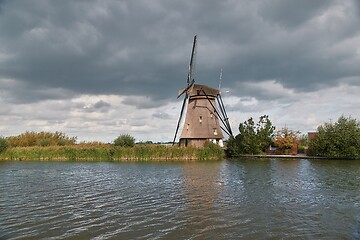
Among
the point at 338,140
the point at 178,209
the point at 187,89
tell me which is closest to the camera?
the point at 178,209

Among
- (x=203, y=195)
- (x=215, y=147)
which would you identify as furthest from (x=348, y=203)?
(x=215, y=147)

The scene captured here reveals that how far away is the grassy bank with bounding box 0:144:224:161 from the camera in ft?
99.6

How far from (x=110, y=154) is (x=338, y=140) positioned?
23928 mm

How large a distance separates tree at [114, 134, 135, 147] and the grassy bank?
3.88m

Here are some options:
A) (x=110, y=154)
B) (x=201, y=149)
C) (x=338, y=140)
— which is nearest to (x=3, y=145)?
(x=110, y=154)

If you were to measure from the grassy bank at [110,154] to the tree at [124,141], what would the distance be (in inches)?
153

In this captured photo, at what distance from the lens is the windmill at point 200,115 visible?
36.9m

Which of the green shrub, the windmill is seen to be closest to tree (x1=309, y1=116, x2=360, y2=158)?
the windmill

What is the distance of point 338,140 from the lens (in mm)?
33562

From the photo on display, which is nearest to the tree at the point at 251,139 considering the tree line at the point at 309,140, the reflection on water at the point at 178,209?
the tree line at the point at 309,140

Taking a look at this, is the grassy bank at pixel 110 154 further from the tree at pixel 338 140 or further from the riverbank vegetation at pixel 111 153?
the tree at pixel 338 140

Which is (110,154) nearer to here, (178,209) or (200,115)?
(200,115)

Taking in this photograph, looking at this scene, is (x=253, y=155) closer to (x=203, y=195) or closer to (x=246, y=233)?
(x=203, y=195)

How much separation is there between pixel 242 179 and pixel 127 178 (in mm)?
6390
